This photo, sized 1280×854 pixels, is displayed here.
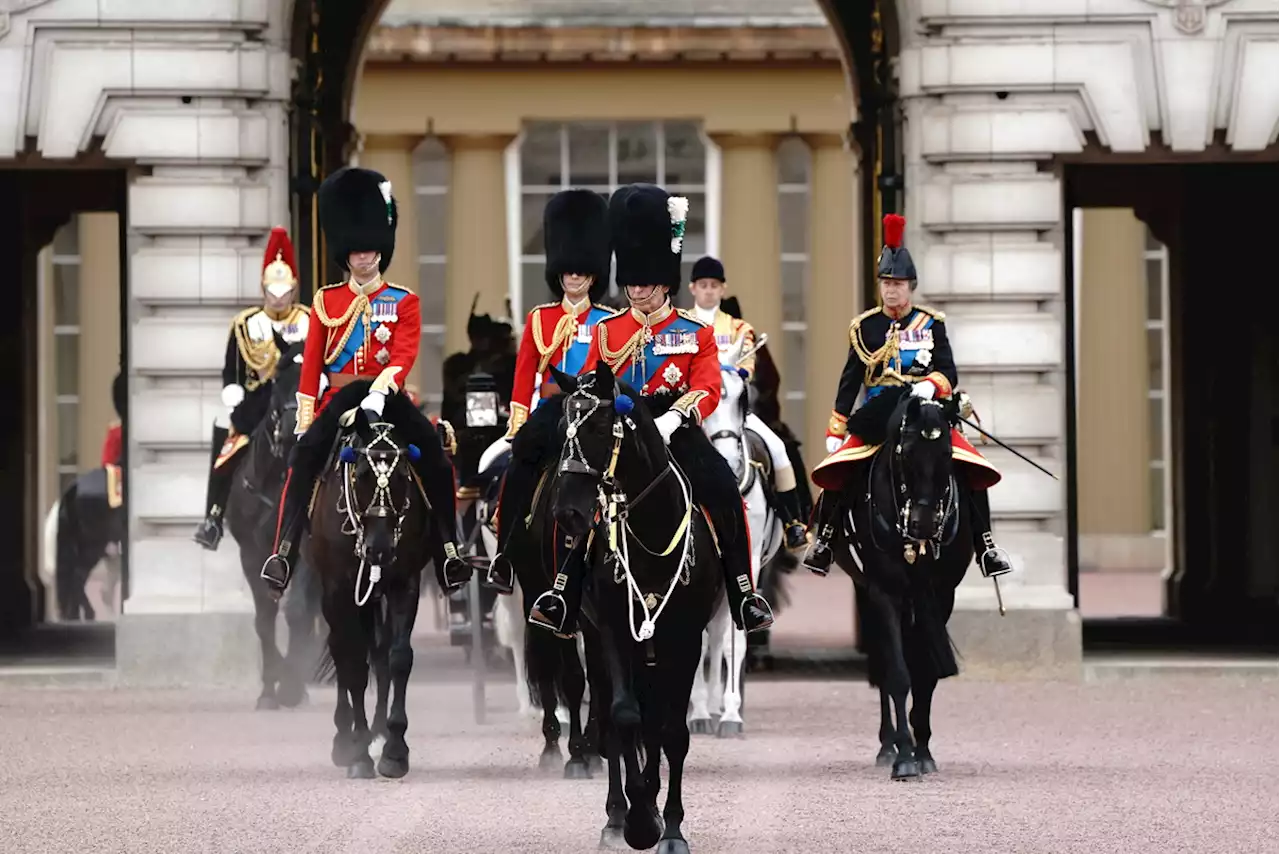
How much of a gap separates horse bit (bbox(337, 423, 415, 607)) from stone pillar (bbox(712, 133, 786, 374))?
74.7ft

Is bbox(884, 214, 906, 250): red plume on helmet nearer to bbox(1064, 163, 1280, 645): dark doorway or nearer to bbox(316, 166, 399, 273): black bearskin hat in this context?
bbox(316, 166, 399, 273): black bearskin hat

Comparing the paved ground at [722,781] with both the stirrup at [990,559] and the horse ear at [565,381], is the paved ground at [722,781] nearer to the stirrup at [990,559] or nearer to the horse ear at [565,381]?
the stirrup at [990,559]

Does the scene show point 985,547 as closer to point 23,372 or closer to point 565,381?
point 565,381

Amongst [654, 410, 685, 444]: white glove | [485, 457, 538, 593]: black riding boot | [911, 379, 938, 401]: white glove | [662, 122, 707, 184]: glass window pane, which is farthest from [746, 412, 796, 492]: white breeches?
[662, 122, 707, 184]: glass window pane

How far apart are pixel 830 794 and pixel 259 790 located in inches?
89.1

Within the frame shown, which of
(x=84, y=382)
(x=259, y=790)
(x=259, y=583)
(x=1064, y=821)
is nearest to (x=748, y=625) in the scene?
(x=1064, y=821)

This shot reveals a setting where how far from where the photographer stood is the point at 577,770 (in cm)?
1399

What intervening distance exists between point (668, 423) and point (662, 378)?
549 millimetres

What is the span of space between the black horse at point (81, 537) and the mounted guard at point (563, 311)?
11.2 metres

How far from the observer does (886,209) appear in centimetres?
1978

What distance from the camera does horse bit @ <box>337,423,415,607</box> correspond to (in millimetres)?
14148

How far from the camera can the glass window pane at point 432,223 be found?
37.3 meters

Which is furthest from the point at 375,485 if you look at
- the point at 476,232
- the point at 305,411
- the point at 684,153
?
the point at 684,153

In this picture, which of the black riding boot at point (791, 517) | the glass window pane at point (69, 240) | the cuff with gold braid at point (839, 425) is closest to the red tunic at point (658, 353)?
the cuff with gold braid at point (839, 425)
